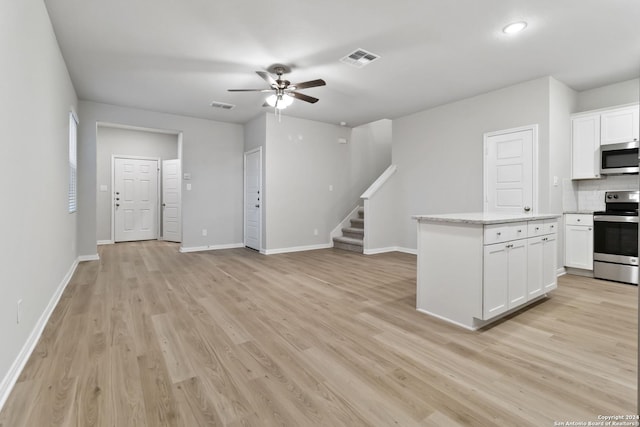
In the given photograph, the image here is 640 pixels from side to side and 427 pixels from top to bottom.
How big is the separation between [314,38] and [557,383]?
3449 millimetres

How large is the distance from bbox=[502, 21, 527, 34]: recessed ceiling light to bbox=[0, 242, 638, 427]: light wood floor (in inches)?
108

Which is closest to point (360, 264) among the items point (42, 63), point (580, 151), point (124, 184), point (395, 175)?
point (395, 175)

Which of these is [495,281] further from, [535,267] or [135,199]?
[135,199]

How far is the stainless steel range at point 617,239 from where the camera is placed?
3836 millimetres

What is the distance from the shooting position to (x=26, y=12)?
2125 mm

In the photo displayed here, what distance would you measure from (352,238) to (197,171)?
3.52 meters

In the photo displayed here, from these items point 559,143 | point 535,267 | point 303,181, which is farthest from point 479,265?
point 303,181

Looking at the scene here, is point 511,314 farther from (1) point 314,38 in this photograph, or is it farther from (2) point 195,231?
(2) point 195,231

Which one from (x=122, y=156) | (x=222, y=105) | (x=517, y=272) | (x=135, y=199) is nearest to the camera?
(x=517, y=272)

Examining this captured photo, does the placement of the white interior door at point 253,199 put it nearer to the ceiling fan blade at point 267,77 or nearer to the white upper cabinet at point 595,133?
the ceiling fan blade at point 267,77

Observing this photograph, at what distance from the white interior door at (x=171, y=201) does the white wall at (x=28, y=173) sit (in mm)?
4121

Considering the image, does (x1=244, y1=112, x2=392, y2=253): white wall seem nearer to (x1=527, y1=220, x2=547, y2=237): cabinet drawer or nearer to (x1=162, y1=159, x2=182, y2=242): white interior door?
(x1=162, y1=159, x2=182, y2=242): white interior door

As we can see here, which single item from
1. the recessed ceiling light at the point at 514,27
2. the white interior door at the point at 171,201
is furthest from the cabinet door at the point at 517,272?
the white interior door at the point at 171,201

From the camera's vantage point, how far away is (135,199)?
760 cm
